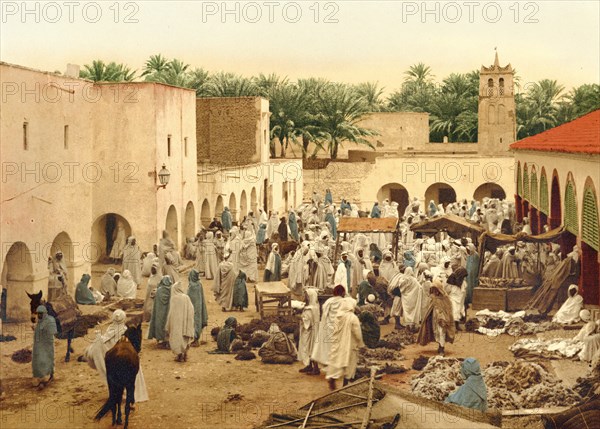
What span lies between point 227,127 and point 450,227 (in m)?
18.1

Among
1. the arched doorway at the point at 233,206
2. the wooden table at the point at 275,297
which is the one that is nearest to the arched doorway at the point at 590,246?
the wooden table at the point at 275,297

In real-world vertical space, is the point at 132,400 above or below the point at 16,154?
below

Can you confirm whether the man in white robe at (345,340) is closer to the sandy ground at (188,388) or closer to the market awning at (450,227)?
the sandy ground at (188,388)

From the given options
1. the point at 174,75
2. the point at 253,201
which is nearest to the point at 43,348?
the point at 253,201

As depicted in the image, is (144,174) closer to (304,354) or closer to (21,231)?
(21,231)

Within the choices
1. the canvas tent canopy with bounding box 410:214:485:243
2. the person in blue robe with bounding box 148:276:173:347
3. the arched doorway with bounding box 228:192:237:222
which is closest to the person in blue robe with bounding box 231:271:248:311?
the person in blue robe with bounding box 148:276:173:347

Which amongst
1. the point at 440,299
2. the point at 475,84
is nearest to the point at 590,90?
the point at 475,84

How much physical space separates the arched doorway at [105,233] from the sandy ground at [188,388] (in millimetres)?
8857

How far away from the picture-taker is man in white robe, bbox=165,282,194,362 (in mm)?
15469

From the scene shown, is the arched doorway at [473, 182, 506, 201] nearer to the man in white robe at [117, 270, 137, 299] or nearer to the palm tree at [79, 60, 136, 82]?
the palm tree at [79, 60, 136, 82]

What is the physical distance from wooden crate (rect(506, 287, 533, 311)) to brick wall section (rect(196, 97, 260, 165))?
2256 cm

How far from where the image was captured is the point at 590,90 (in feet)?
171

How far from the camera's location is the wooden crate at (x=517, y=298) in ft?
61.8

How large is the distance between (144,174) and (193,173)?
380 cm
